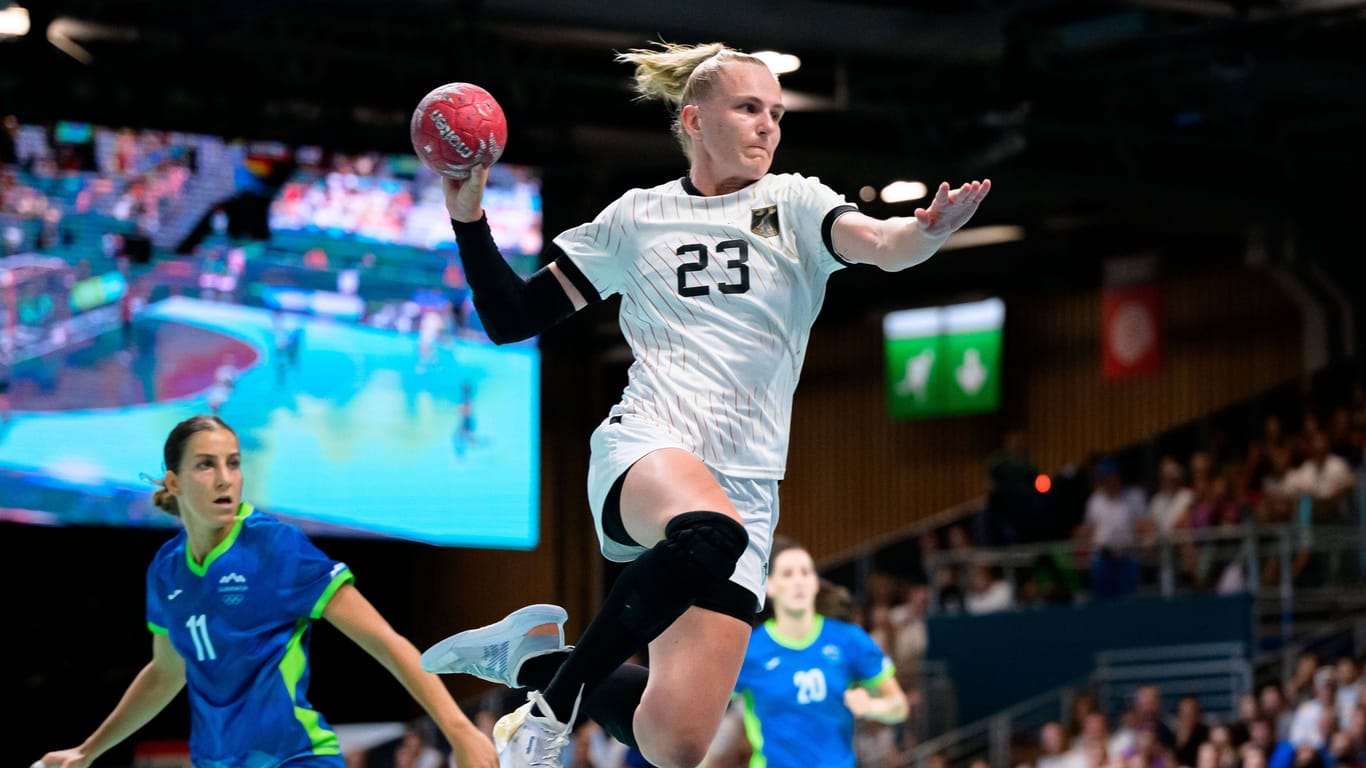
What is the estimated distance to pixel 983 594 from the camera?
19.0 metres

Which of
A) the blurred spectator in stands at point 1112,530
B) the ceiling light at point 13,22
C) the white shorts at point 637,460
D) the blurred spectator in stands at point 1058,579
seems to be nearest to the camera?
the white shorts at point 637,460

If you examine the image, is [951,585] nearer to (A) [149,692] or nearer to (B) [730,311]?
(A) [149,692]

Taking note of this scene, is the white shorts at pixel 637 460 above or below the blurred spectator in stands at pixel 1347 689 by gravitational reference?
above

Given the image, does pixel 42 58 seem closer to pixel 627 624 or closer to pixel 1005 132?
pixel 1005 132

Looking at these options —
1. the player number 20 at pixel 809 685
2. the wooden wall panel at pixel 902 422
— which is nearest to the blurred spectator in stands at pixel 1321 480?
the wooden wall panel at pixel 902 422

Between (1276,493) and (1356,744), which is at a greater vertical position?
(1276,493)

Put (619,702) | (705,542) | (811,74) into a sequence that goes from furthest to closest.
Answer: (811,74) → (619,702) → (705,542)

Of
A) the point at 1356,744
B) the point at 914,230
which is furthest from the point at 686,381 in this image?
the point at 1356,744

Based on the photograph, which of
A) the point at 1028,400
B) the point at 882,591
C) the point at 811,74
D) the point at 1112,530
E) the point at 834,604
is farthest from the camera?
the point at 1028,400

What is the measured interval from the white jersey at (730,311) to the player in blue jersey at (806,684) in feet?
10.2

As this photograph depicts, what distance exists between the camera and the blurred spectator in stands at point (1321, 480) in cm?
1688

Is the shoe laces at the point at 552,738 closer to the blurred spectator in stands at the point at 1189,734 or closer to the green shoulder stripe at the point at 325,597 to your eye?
the green shoulder stripe at the point at 325,597

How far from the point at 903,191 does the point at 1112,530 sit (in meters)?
4.59

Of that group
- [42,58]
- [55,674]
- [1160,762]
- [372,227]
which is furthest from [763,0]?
[55,674]
